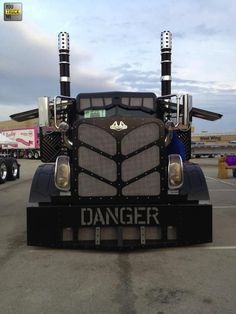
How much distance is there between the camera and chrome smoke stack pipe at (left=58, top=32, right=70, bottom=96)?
1044 cm

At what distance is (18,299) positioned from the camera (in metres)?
5.03

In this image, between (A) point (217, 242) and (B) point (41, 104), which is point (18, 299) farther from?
(A) point (217, 242)

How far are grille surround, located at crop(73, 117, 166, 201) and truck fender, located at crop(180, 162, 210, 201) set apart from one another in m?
0.41

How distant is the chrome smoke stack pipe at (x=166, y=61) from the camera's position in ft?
34.2

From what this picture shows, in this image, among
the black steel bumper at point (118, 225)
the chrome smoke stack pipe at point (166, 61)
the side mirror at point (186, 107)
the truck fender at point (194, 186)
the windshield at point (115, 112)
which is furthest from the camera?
the chrome smoke stack pipe at point (166, 61)

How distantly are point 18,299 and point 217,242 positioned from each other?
3.77m

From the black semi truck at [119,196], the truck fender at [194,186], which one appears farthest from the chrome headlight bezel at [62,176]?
the truck fender at [194,186]

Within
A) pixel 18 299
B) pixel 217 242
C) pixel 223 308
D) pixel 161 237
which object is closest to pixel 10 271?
pixel 18 299

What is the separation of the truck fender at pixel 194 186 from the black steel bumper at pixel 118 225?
199 millimetres

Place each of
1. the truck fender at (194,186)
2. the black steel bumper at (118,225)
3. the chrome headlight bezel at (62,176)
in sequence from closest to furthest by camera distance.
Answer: the black steel bumper at (118,225) < the chrome headlight bezel at (62,176) < the truck fender at (194,186)

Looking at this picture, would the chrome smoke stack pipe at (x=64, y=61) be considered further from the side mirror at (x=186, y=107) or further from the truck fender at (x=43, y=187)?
the side mirror at (x=186, y=107)

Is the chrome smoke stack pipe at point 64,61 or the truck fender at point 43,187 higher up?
the chrome smoke stack pipe at point 64,61

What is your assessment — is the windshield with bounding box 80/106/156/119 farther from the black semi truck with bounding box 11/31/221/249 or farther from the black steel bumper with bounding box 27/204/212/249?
the black steel bumper with bounding box 27/204/212/249

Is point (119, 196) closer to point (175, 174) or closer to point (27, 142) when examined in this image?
point (175, 174)
